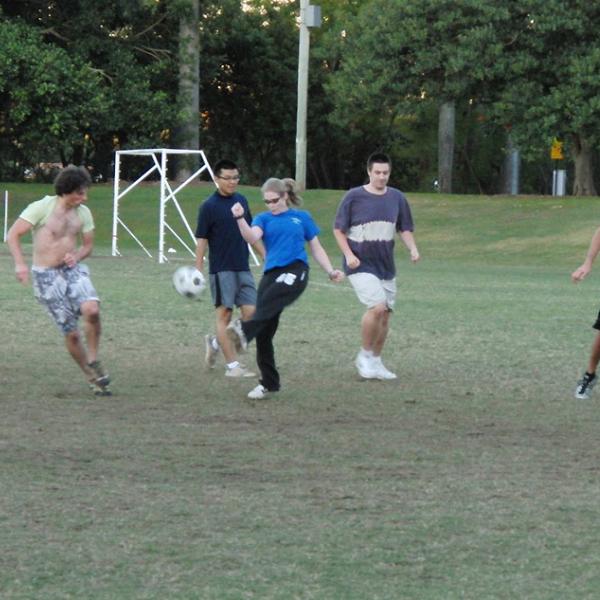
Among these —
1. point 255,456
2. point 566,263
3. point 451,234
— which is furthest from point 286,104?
point 255,456

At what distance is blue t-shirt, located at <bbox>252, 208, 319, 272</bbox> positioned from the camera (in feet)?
37.2

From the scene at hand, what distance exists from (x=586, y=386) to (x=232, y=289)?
292 cm

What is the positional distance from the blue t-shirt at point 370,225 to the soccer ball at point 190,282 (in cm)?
119

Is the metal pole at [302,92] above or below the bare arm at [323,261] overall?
above

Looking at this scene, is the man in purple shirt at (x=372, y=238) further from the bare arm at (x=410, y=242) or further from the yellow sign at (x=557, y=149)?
the yellow sign at (x=557, y=149)

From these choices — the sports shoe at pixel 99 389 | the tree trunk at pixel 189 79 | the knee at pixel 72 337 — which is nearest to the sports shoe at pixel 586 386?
the sports shoe at pixel 99 389

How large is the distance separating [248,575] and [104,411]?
4.66 metres

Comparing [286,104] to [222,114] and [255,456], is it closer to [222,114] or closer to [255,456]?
[222,114]

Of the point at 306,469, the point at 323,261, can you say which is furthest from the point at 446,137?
the point at 306,469

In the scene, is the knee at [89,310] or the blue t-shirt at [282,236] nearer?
the knee at [89,310]

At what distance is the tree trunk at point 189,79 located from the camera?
48.8 m

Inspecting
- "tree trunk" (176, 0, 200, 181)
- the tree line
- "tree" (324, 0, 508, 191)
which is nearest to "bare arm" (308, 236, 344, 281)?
the tree line

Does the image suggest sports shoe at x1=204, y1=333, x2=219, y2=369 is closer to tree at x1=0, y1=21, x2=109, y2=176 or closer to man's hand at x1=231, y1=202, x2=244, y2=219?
man's hand at x1=231, y1=202, x2=244, y2=219

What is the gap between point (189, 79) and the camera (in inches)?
1953
